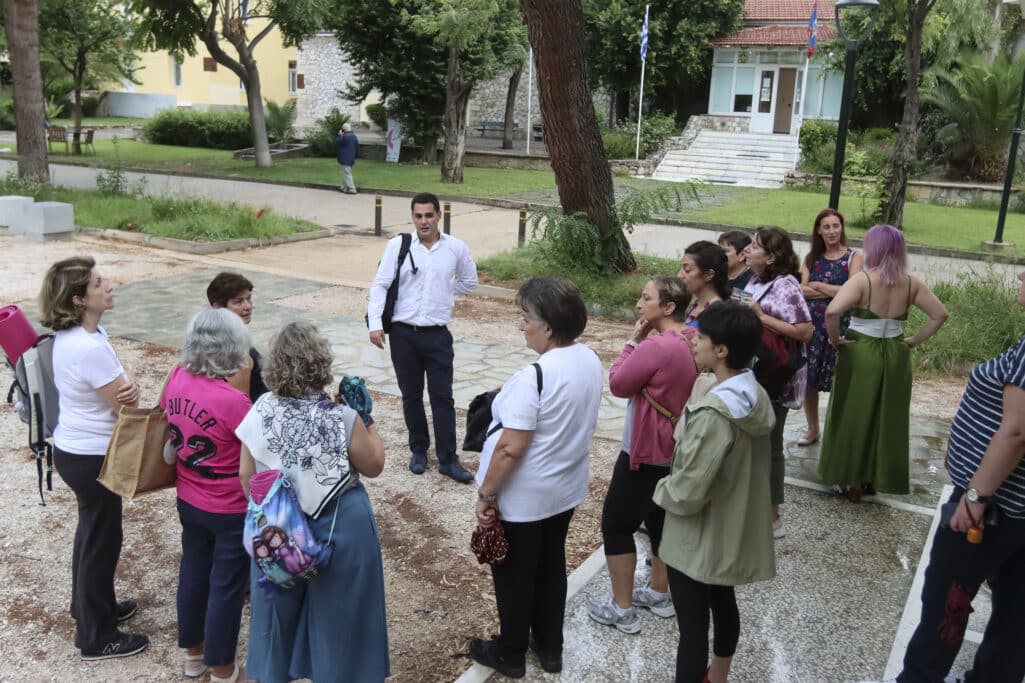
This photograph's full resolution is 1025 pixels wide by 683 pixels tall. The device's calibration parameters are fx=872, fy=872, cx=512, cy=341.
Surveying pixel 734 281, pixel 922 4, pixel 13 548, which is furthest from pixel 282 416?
pixel 922 4

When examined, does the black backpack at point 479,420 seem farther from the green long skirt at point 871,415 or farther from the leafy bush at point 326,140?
the leafy bush at point 326,140

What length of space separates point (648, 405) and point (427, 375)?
2363 millimetres

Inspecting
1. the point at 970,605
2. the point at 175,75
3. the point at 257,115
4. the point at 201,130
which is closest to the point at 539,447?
the point at 970,605

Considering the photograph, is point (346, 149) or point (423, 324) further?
point (346, 149)

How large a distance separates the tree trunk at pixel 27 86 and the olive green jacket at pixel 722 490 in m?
18.5

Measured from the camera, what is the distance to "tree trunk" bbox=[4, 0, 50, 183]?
1727 cm

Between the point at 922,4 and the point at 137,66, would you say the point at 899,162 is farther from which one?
the point at 137,66

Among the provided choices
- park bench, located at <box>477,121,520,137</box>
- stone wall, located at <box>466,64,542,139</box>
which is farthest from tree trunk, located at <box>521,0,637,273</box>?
park bench, located at <box>477,121,520,137</box>

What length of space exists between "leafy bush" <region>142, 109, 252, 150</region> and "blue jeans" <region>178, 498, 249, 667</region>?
3465 cm

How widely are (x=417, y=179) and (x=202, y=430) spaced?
23.8 metres

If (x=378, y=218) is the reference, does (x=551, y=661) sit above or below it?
below

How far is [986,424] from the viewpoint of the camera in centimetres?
314

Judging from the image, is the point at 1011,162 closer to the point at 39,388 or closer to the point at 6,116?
the point at 39,388

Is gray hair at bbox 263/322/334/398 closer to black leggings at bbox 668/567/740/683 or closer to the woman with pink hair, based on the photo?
black leggings at bbox 668/567/740/683
